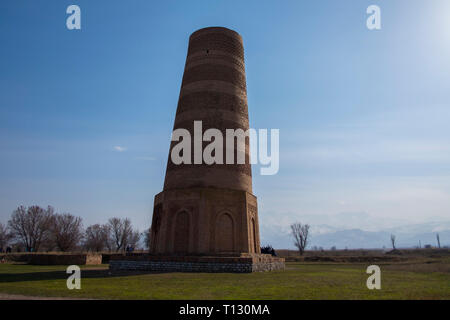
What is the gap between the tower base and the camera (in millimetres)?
13078

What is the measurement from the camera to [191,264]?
43.7 feet

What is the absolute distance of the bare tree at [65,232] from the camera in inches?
1696

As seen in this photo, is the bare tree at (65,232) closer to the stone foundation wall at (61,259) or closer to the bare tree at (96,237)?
the bare tree at (96,237)

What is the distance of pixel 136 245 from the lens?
6594cm

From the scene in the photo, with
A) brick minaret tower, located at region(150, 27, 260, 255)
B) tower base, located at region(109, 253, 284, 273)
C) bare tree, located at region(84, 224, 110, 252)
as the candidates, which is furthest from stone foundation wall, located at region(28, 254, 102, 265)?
bare tree, located at region(84, 224, 110, 252)

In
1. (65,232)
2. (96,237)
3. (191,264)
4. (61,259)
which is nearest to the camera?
(191,264)

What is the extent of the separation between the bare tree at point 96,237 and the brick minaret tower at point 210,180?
46625mm

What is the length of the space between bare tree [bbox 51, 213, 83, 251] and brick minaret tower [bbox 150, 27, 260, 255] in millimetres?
31604

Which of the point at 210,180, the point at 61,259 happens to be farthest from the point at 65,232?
the point at 210,180

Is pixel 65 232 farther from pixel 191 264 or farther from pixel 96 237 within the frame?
pixel 191 264

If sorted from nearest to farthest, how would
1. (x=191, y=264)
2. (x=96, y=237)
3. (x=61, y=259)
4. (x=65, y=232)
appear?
(x=191, y=264), (x=61, y=259), (x=65, y=232), (x=96, y=237)

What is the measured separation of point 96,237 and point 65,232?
15249 mm

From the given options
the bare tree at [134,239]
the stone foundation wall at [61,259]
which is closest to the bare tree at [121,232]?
the bare tree at [134,239]

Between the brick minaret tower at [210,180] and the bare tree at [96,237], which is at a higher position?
the brick minaret tower at [210,180]
